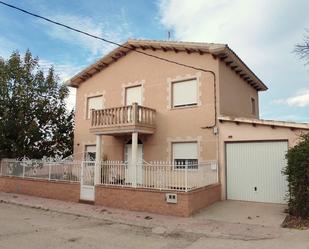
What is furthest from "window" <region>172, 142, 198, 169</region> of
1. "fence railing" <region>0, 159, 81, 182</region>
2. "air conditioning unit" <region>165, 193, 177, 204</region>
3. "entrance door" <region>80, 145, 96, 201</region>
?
"fence railing" <region>0, 159, 81, 182</region>

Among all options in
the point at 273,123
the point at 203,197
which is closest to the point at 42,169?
the point at 203,197

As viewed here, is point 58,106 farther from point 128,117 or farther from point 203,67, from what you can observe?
point 203,67

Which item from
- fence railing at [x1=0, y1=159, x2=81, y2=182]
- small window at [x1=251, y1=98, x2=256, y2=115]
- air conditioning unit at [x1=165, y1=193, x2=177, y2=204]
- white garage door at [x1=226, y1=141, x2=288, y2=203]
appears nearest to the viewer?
air conditioning unit at [x1=165, y1=193, x2=177, y2=204]

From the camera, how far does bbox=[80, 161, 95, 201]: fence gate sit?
44.6 ft

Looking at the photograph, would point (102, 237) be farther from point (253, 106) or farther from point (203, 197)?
point (253, 106)

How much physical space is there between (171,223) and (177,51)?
345 inches

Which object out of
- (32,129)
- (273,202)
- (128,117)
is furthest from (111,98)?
(273,202)

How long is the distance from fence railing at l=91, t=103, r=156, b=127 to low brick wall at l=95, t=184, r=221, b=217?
3.32 m

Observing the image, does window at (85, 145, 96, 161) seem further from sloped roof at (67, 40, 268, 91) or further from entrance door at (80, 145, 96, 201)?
entrance door at (80, 145, 96, 201)

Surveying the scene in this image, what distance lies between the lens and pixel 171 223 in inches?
393

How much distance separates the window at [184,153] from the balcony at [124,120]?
4.82 ft

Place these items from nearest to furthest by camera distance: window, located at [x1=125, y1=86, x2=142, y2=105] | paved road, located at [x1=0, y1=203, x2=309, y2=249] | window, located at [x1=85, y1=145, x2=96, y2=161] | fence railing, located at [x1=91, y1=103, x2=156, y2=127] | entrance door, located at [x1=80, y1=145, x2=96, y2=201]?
paved road, located at [x1=0, y1=203, x2=309, y2=249] → entrance door, located at [x1=80, y1=145, x2=96, y2=201] → fence railing, located at [x1=91, y1=103, x2=156, y2=127] → window, located at [x1=125, y1=86, x2=142, y2=105] → window, located at [x1=85, y1=145, x2=96, y2=161]

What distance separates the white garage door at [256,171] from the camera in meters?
12.9

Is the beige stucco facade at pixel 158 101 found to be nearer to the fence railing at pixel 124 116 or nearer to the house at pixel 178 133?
the house at pixel 178 133
